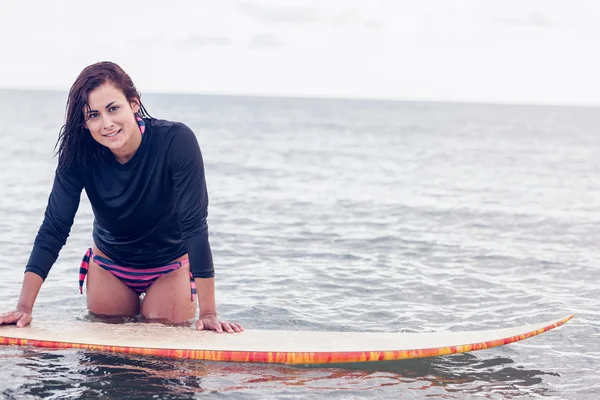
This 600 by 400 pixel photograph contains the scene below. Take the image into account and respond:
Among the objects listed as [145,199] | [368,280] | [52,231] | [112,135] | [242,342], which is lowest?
[242,342]

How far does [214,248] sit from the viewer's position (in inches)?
429

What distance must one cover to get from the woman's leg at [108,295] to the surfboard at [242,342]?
0.19 meters

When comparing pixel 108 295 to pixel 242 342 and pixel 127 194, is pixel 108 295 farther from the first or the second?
pixel 242 342

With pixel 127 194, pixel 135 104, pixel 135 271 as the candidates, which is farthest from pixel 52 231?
pixel 135 104

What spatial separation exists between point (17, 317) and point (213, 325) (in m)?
1.36

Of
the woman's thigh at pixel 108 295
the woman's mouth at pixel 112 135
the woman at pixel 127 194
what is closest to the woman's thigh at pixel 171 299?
the woman at pixel 127 194

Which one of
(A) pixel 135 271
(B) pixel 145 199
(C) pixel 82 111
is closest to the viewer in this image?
(C) pixel 82 111

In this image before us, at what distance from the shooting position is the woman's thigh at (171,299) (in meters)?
5.48

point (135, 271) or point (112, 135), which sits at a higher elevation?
point (112, 135)

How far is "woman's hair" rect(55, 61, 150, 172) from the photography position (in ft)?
15.6

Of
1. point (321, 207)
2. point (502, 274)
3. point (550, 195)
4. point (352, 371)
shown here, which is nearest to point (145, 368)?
point (352, 371)

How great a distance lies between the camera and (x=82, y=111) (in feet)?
15.8

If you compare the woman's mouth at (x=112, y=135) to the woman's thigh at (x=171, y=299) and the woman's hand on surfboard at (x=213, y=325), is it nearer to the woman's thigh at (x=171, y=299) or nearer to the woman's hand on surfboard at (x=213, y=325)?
the woman's thigh at (x=171, y=299)

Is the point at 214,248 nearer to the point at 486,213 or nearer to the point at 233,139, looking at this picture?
the point at 486,213
